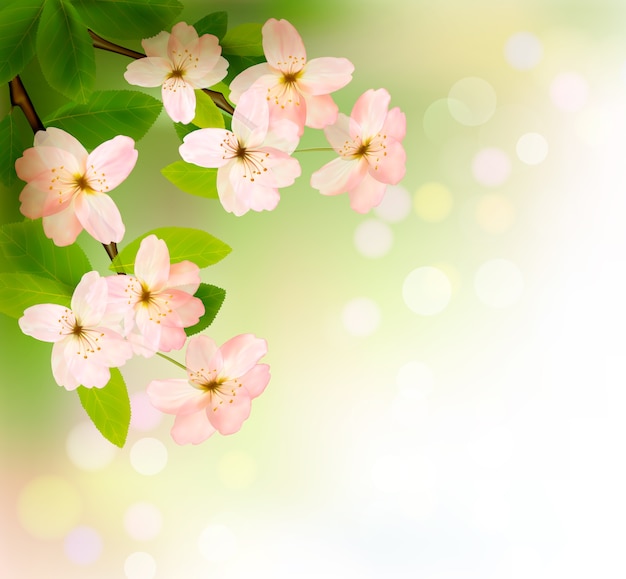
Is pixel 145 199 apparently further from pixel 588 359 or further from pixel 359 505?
pixel 588 359

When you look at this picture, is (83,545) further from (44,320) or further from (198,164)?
(198,164)

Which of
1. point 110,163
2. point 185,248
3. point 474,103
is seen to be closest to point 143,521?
point 185,248

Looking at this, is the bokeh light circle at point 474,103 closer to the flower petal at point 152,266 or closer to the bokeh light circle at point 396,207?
the bokeh light circle at point 396,207

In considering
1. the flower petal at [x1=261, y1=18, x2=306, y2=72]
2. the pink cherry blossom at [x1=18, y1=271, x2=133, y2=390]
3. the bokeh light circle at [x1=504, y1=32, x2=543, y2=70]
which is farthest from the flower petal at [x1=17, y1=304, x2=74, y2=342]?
the bokeh light circle at [x1=504, y1=32, x2=543, y2=70]

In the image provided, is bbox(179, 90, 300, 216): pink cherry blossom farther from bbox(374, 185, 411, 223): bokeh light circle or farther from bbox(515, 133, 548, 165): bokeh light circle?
bbox(515, 133, 548, 165): bokeh light circle

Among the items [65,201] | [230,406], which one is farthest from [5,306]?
[230,406]
